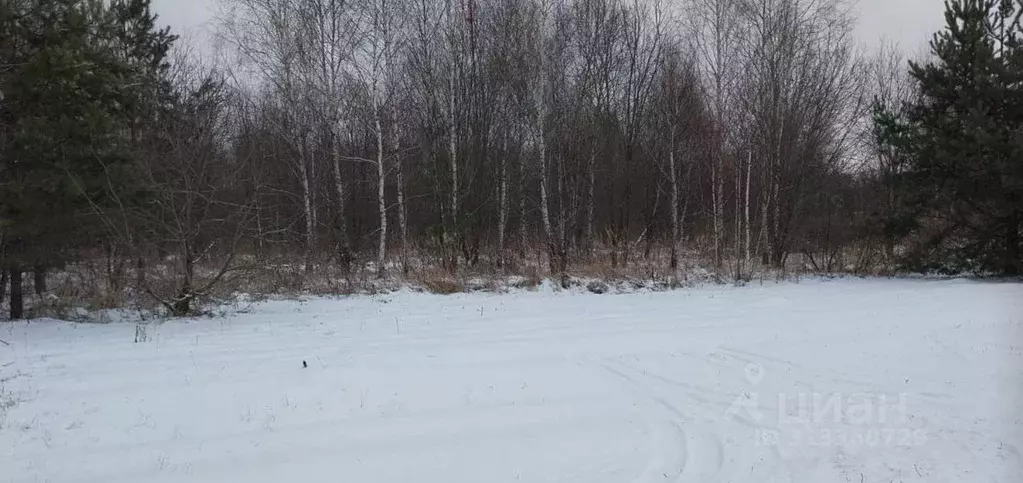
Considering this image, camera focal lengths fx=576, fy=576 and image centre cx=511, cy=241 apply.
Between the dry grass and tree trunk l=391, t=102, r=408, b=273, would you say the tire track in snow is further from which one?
tree trunk l=391, t=102, r=408, b=273

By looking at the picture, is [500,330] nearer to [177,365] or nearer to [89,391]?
[177,365]

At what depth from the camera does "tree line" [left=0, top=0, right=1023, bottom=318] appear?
938 cm

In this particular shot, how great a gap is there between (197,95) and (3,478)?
15779 millimetres

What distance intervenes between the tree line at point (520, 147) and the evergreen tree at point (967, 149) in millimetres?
56

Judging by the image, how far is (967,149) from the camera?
A: 44.9 feet

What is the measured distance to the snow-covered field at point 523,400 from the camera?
3915mm

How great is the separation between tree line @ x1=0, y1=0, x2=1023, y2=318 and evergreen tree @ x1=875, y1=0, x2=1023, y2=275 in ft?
0.18

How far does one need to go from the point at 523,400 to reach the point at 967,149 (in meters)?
14.1

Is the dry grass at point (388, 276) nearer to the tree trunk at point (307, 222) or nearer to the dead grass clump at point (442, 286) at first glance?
the dead grass clump at point (442, 286)

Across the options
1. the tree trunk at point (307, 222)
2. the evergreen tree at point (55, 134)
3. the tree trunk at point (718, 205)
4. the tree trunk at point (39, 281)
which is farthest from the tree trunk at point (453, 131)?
the tree trunk at point (39, 281)

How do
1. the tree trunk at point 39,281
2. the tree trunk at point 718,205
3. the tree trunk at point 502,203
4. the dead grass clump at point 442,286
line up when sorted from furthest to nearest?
the tree trunk at point 718,205
the tree trunk at point 502,203
the dead grass clump at point 442,286
the tree trunk at point 39,281

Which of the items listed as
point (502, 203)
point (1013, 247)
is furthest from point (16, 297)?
point (1013, 247)

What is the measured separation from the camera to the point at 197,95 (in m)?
17.1

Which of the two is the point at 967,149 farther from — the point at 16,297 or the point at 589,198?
the point at 16,297
